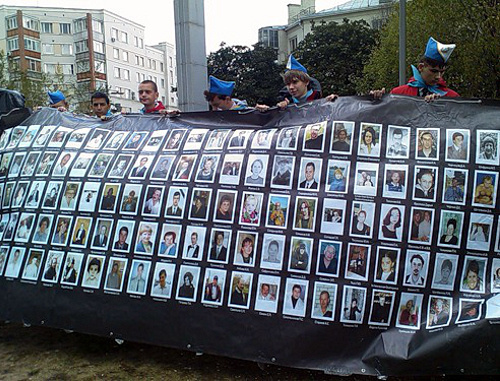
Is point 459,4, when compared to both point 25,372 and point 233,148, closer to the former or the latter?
point 233,148

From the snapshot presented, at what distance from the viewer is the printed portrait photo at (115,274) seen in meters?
3.84

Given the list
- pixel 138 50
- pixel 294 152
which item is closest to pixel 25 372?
pixel 294 152

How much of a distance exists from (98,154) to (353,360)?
2.80 meters

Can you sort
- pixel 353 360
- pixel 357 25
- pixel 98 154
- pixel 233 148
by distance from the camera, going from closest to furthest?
1. pixel 353 360
2. pixel 233 148
3. pixel 98 154
4. pixel 357 25

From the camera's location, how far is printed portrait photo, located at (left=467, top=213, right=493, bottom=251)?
10.8 ft

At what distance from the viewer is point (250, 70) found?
130 feet

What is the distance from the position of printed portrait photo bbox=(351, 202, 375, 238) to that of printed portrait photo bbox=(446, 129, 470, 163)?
67 cm

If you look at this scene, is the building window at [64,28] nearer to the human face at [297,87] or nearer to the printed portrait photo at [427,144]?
the human face at [297,87]

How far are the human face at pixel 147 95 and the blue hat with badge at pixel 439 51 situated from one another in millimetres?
2952

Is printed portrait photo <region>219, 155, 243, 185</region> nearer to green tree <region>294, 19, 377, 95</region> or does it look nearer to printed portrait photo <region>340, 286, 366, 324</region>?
printed portrait photo <region>340, 286, 366, 324</region>

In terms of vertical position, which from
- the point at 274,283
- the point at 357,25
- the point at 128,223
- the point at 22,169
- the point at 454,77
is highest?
the point at 357,25

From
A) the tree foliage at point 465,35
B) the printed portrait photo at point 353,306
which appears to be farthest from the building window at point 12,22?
the printed portrait photo at point 353,306

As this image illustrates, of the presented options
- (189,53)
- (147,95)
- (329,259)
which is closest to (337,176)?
(329,259)

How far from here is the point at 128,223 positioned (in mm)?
3934
